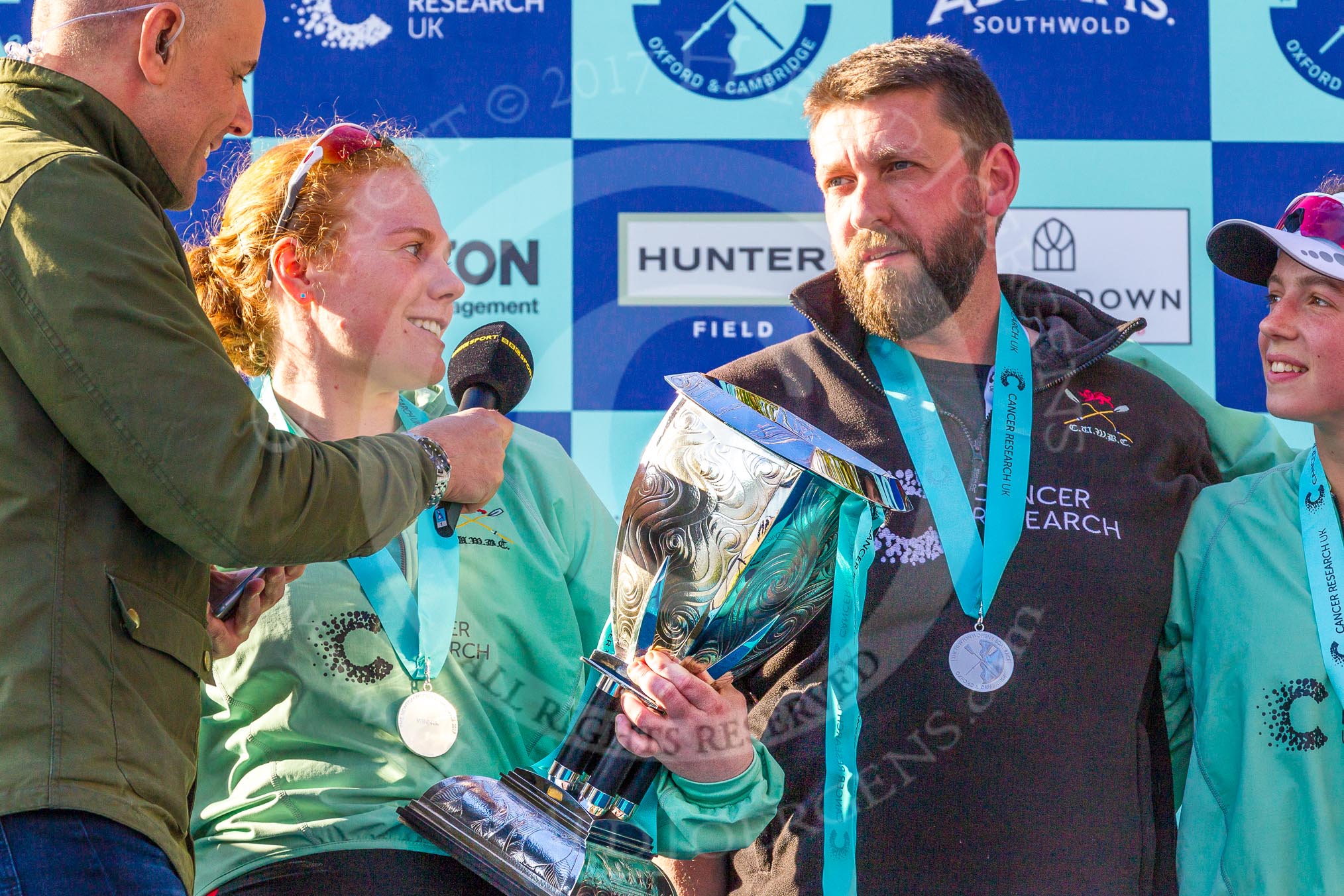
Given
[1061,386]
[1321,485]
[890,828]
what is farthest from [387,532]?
[1321,485]

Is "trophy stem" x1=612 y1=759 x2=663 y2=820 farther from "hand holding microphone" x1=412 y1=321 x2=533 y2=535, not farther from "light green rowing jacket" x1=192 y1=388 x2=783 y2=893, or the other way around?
"hand holding microphone" x1=412 y1=321 x2=533 y2=535

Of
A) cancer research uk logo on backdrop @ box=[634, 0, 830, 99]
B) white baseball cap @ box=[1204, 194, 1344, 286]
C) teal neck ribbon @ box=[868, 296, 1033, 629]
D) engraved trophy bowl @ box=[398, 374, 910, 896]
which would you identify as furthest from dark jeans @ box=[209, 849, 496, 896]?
cancer research uk logo on backdrop @ box=[634, 0, 830, 99]

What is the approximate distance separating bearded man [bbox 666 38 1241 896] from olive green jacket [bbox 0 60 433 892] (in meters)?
1.10

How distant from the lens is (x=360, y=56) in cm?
300

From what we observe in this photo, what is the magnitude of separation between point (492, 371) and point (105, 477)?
0.63m

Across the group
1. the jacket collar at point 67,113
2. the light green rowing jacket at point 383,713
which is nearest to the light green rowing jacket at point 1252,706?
the light green rowing jacket at point 383,713

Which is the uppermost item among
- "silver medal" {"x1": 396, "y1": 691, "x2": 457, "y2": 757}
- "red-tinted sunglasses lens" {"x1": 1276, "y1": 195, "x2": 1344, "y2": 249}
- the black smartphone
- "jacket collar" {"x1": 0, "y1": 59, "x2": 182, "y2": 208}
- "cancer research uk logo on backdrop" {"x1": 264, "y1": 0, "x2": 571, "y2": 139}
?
"cancer research uk logo on backdrop" {"x1": 264, "y1": 0, "x2": 571, "y2": 139}

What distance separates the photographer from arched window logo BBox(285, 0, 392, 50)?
2.99 m

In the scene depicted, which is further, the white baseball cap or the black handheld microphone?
the white baseball cap

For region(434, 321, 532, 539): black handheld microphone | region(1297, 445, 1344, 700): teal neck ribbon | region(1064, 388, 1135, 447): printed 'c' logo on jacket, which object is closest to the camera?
region(434, 321, 532, 539): black handheld microphone

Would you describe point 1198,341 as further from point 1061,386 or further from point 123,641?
point 123,641

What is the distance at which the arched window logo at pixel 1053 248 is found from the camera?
9.99 feet

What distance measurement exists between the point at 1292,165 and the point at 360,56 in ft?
6.71

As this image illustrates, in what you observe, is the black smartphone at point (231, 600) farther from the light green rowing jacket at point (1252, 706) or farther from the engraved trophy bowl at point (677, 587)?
the light green rowing jacket at point (1252, 706)
